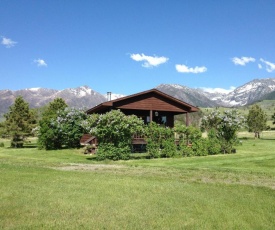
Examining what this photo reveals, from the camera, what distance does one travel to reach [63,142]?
39.6 m

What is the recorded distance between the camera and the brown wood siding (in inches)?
1261

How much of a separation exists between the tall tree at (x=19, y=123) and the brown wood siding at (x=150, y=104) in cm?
2053

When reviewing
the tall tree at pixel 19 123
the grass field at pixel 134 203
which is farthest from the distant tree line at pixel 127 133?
the grass field at pixel 134 203

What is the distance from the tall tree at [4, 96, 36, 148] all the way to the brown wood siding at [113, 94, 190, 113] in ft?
67.3

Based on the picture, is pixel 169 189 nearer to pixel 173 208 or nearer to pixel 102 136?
pixel 173 208

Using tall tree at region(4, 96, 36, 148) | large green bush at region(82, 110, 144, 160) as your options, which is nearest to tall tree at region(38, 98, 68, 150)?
tall tree at region(4, 96, 36, 148)

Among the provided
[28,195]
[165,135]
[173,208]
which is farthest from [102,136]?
[173,208]

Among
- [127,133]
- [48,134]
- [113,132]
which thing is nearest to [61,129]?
[48,134]

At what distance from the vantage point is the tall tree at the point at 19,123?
4534 centimetres

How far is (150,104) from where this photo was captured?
3328 centimetres

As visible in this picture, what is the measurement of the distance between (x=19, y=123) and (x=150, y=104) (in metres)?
22.5

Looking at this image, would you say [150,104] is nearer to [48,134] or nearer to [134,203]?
[48,134]

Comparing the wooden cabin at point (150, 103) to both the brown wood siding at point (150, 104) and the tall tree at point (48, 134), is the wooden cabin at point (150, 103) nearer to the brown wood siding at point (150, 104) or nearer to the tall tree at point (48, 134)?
the brown wood siding at point (150, 104)

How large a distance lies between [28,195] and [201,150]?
19300mm
